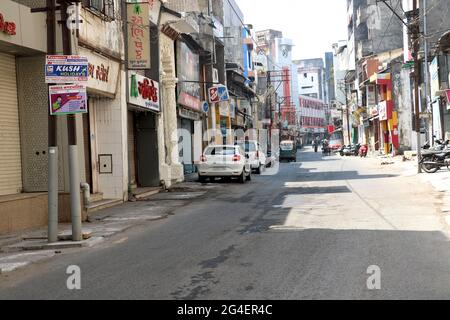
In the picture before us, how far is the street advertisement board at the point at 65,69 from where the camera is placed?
9688mm

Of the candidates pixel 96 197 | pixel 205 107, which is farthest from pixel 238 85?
pixel 96 197

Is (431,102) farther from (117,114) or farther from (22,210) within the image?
(22,210)

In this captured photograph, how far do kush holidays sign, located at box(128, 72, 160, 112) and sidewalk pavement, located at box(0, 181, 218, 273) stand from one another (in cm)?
340

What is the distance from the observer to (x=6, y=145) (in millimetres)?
12555

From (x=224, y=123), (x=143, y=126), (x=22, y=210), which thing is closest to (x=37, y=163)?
(x=22, y=210)

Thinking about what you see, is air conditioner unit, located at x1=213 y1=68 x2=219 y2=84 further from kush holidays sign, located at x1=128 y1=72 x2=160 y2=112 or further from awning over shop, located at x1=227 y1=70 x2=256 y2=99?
kush holidays sign, located at x1=128 y1=72 x2=160 y2=112

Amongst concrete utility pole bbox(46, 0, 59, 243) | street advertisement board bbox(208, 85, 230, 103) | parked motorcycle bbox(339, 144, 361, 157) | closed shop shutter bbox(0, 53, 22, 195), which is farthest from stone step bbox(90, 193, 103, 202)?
parked motorcycle bbox(339, 144, 361, 157)

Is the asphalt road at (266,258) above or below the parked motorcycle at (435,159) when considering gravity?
below

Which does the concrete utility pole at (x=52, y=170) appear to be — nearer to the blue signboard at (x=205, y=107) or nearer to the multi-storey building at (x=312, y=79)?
the blue signboard at (x=205, y=107)

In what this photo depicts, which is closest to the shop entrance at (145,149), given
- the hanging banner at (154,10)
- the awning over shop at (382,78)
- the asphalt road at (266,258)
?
the hanging banner at (154,10)

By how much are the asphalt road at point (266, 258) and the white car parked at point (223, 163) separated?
967 centimetres

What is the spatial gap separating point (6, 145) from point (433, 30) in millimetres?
37506

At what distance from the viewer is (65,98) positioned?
9.81 metres

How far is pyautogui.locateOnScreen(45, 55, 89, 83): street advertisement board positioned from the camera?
31.8 feet
